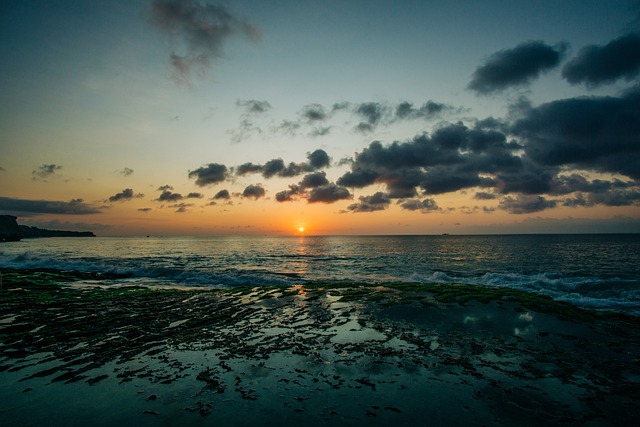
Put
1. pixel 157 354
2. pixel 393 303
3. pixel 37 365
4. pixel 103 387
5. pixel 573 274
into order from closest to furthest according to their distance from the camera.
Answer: pixel 103 387, pixel 37 365, pixel 157 354, pixel 393 303, pixel 573 274

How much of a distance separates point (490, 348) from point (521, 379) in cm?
270

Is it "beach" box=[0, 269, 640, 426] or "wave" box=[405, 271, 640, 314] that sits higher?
"beach" box=[0, 269, 640, 426]

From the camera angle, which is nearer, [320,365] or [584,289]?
[320,365]

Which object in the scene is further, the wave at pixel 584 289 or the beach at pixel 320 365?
the wave at pixel 584 289

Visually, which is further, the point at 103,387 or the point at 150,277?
the point at 150,277

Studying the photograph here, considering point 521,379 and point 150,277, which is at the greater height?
point 521,379

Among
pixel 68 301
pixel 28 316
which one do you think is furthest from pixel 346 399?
pixel 68 301

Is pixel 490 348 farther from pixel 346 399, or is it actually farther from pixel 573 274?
pixel 573 274

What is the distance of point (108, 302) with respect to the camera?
20453mm

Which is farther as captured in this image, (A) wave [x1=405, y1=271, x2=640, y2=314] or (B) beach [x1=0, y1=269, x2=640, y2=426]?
(A) wave [x1=405, y1=271, x2=640, y2=314]

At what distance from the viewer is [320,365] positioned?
10.3 m

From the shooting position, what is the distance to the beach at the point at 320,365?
295 inches

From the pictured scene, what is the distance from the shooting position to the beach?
750 cm

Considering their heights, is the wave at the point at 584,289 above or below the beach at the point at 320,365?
below
